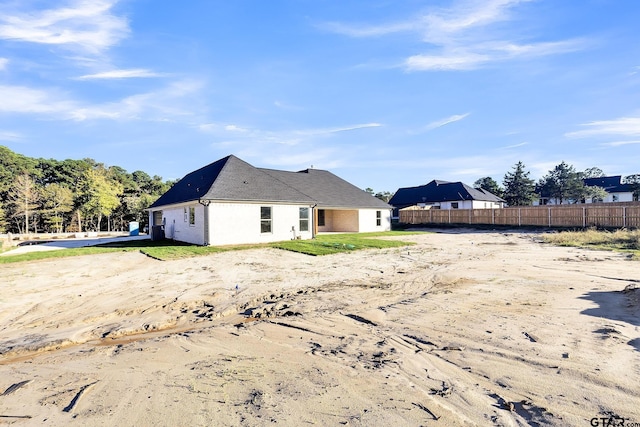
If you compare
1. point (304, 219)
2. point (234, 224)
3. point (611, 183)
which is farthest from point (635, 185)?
point (234, 224)

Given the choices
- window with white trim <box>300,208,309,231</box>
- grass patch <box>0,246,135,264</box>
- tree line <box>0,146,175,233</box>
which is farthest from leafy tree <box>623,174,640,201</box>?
tree line <box>0,146,175,233</box>

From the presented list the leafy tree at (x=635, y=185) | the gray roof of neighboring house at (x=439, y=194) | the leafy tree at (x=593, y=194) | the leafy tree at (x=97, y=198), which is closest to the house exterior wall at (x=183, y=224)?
the leafy tree at (x=97, y=198)

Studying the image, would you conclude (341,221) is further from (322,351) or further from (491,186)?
(491,186)

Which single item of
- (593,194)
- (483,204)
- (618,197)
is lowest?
(483,204)

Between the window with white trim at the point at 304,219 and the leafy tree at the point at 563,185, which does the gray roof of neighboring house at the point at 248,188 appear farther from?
the leafy tree at the point at 563,185

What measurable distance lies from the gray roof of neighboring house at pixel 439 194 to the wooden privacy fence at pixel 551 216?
897 cm

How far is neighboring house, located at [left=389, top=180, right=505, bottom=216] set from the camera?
41.1 m

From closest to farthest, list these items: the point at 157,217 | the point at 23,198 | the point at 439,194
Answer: the point at 157,217, the point at 23,198, the point at 439,194

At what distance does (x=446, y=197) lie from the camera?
142 feet

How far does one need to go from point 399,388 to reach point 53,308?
6.52 m

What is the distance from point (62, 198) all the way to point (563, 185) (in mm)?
67291

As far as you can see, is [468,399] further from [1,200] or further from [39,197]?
[1,200]

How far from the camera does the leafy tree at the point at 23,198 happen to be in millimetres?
33125

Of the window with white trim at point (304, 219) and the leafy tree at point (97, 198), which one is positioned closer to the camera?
the window with white trim at point (304, 219)
